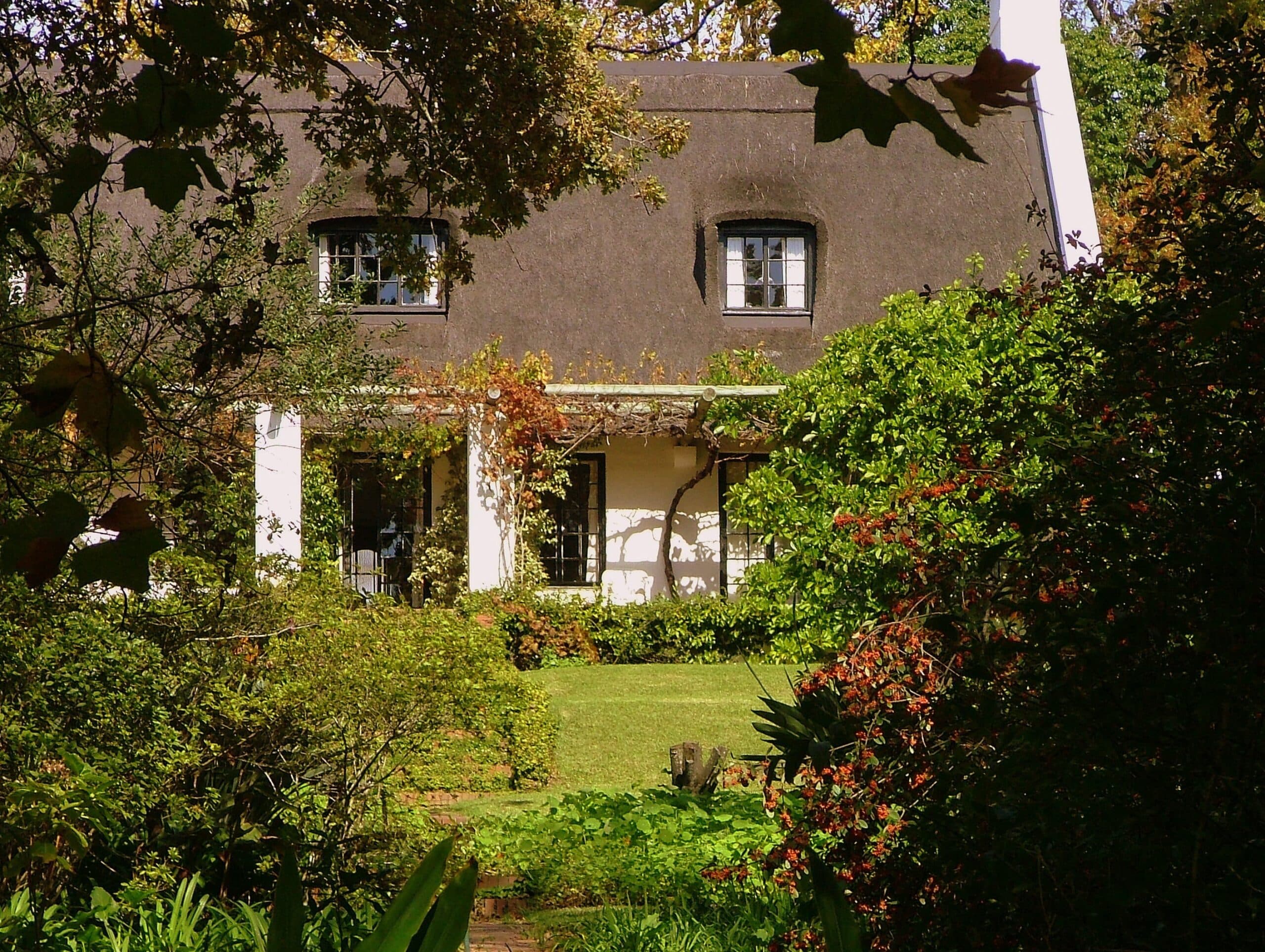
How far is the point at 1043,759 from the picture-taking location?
8.91 feet

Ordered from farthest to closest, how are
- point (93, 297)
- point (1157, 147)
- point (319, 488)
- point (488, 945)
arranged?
point (319, 488) → point (488, 945) → point (1157, 147) → point (93, 297)

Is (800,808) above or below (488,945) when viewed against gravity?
above

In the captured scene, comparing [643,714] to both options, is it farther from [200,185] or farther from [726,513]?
[200,185]

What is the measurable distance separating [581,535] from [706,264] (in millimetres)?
3517

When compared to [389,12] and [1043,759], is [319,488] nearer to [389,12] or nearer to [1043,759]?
[389,12]

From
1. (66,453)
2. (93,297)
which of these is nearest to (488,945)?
(66,453)

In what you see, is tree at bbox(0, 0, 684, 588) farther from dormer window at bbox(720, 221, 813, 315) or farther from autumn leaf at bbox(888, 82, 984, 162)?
dormer window at bbox(720, 221, 813, 315)

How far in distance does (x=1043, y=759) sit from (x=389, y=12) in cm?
323

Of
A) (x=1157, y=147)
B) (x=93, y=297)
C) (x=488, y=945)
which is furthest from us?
(x=488, y=945)

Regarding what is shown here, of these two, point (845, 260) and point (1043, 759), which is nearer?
point (1043, 759)

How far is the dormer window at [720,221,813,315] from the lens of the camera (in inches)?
634

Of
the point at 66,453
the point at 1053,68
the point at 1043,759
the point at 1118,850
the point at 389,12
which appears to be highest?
the point at 1053,68

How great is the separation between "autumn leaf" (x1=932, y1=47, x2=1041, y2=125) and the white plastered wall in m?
14.2

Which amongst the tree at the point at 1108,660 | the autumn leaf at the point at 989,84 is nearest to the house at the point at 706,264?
the tree at the point at 1108,660
